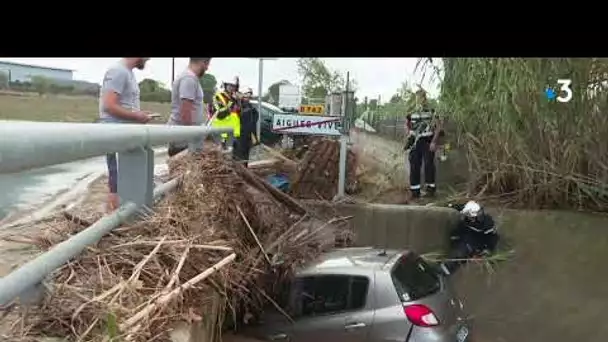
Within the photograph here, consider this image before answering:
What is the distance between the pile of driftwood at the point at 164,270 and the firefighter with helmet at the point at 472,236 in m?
4.84

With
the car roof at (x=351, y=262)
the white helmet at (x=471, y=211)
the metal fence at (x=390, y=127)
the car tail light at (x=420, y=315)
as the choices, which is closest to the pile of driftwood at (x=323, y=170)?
the metal fence at (x=390, y=127)

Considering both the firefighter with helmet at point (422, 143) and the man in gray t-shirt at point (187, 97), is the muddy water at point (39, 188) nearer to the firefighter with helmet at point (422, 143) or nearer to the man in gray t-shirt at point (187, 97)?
the man in gray t-shirt at point (187, 97)

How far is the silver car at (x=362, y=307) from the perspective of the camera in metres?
5.38

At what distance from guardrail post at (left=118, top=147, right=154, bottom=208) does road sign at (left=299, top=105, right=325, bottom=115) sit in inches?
292

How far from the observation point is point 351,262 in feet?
19.0

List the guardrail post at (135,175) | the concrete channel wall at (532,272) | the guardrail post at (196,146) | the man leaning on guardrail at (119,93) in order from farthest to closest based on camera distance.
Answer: the concrete channel wall at (532,272) < the guardrail post at (196,146) < the man leaning on guardrail at (119,93) < the guardrail post at (135,175)

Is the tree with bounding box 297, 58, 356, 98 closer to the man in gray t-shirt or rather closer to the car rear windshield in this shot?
the car rear windshield

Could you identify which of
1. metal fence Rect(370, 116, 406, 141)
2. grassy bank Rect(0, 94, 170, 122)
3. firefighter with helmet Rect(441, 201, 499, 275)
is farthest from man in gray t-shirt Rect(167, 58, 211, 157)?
metal fence Rect(370, 116, 406, 141)

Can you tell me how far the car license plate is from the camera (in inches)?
225
